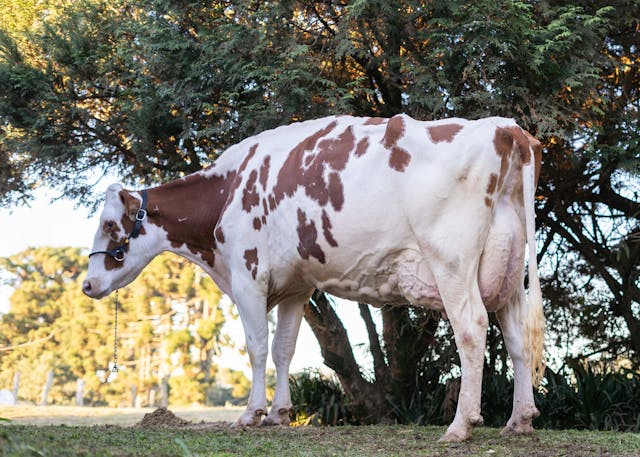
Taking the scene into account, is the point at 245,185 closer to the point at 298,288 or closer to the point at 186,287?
the point at 298,288

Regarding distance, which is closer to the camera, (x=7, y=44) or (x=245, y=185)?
(x=245, y=185)

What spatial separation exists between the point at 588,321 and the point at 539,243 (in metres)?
1.37

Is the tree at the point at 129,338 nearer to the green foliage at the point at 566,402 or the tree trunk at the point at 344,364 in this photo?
the tree trunk at the point at 344,364

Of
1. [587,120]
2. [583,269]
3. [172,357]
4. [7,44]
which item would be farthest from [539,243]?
[172,357]

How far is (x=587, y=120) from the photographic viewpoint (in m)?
9.42

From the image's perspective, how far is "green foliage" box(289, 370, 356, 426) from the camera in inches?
436

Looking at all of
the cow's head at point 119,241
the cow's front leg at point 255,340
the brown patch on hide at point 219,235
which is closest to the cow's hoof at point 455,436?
the cow's front leg at point 255,340

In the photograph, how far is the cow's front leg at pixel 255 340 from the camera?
276 inches

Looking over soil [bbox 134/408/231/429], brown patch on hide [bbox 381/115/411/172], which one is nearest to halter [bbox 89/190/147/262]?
soil [bbox 134/408/231/429]

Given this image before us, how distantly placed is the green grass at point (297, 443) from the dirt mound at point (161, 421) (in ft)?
3.38

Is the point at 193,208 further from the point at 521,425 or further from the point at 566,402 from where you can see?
the point at 566,402

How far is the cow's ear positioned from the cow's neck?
13 cm

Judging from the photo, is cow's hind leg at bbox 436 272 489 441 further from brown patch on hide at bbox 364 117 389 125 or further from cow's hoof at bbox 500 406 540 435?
brown patch on hide at bbox 364 117 389 125

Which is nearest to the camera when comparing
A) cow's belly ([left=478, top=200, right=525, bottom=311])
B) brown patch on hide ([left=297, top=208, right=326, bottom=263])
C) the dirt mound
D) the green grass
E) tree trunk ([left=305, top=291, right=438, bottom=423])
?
the green grass
